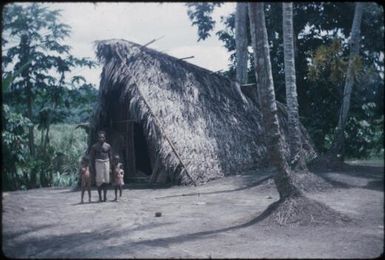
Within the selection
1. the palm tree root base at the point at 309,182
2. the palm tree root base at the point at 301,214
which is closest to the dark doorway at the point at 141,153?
the palm tree root base at the point at 309,182

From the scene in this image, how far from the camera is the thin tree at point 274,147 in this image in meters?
5.60

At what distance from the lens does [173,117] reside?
9961 mm

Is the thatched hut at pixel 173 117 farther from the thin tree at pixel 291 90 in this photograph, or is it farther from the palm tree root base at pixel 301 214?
the palm tree root base at pixel 301 214

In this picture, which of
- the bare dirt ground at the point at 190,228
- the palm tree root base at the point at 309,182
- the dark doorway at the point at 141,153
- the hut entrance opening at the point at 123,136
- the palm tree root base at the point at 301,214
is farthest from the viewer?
the dark doorway at the point at 141,153

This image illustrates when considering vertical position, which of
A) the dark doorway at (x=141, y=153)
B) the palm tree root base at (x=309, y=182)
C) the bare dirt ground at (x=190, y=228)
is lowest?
the bare dirt ground at (x=190, y=228)

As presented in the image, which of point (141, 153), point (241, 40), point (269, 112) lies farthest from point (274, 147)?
point (241, 40)

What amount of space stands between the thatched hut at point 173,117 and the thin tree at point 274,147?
11.8ft

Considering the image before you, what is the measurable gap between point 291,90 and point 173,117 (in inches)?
116

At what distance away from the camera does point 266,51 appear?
609 cm

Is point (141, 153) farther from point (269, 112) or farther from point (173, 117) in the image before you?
point (269, 112)

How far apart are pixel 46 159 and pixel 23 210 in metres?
5.50

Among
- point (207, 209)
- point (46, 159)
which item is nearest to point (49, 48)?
point (46, 159)

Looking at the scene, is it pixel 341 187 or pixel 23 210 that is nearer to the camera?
pixel 23 210

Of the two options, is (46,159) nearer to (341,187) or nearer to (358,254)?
(341,187)
